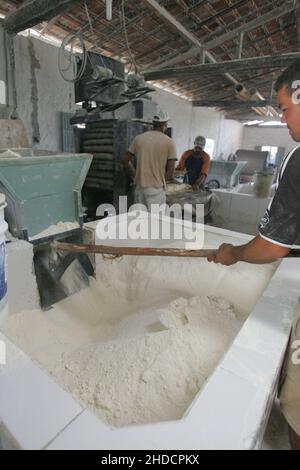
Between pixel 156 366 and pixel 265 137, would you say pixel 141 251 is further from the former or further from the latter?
pixel 265 137

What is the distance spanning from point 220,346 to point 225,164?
5.71m

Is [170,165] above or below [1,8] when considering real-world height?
below

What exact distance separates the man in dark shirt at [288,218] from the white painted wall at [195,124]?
666cm

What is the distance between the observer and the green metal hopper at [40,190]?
1.70 meters

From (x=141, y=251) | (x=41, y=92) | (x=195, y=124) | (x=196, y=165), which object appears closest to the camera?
(x=141, y=251)

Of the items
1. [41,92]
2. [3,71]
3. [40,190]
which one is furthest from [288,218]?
[41,92]

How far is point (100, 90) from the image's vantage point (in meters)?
3.35

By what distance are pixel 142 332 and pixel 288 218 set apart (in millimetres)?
1002

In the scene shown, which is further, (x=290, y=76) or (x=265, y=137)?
(x=265, y=137)

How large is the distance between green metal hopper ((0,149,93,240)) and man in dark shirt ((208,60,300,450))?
1.40m

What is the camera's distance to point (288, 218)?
1053 mm

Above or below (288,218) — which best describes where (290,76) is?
above
